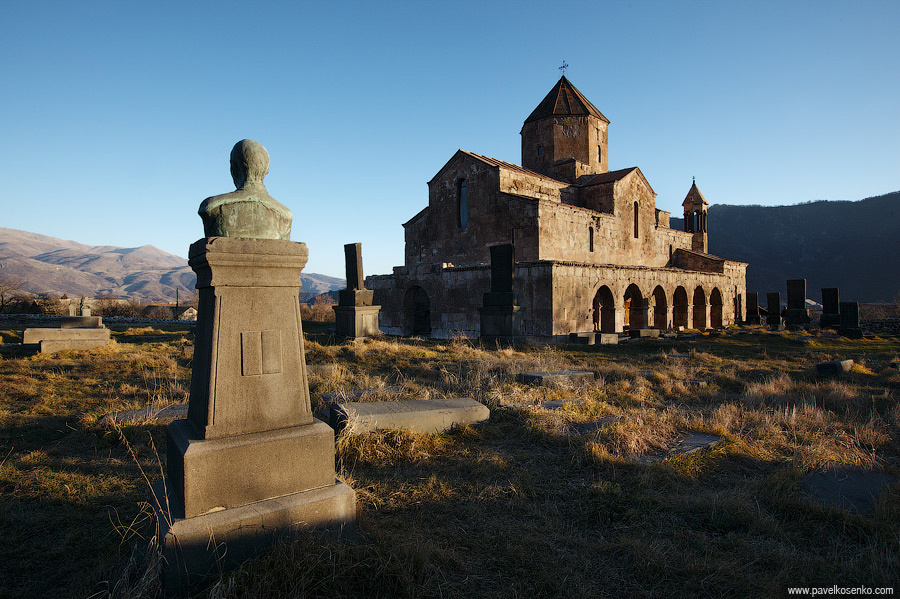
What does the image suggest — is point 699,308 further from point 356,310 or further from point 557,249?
point 356,310

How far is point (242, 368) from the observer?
224cm

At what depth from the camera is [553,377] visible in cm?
622

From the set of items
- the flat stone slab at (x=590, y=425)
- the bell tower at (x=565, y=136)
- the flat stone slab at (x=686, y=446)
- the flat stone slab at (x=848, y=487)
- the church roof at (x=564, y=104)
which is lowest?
the flat stone slab at (x=848, y=487)

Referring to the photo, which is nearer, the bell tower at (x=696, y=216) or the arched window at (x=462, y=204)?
the arched window at (x=462, y=204)

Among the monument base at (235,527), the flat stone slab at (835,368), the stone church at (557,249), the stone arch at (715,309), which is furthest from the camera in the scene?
the stone arch at (715,309)

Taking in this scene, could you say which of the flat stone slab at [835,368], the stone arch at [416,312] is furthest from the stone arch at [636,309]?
the flat stone slab at [835,368]

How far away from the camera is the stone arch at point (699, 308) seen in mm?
22270

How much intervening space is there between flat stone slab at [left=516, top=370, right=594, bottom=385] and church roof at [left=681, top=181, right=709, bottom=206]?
78.8ft

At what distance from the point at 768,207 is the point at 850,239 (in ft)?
60.4

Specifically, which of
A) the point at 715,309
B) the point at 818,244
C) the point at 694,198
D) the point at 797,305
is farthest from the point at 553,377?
the point at 818,244

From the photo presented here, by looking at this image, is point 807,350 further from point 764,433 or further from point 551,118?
point 551,118

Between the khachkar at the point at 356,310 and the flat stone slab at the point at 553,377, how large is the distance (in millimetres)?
7070

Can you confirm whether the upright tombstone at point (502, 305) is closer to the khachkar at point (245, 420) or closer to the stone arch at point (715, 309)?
the khachkar at point (245, 420)

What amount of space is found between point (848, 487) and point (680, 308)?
19.5 meters
